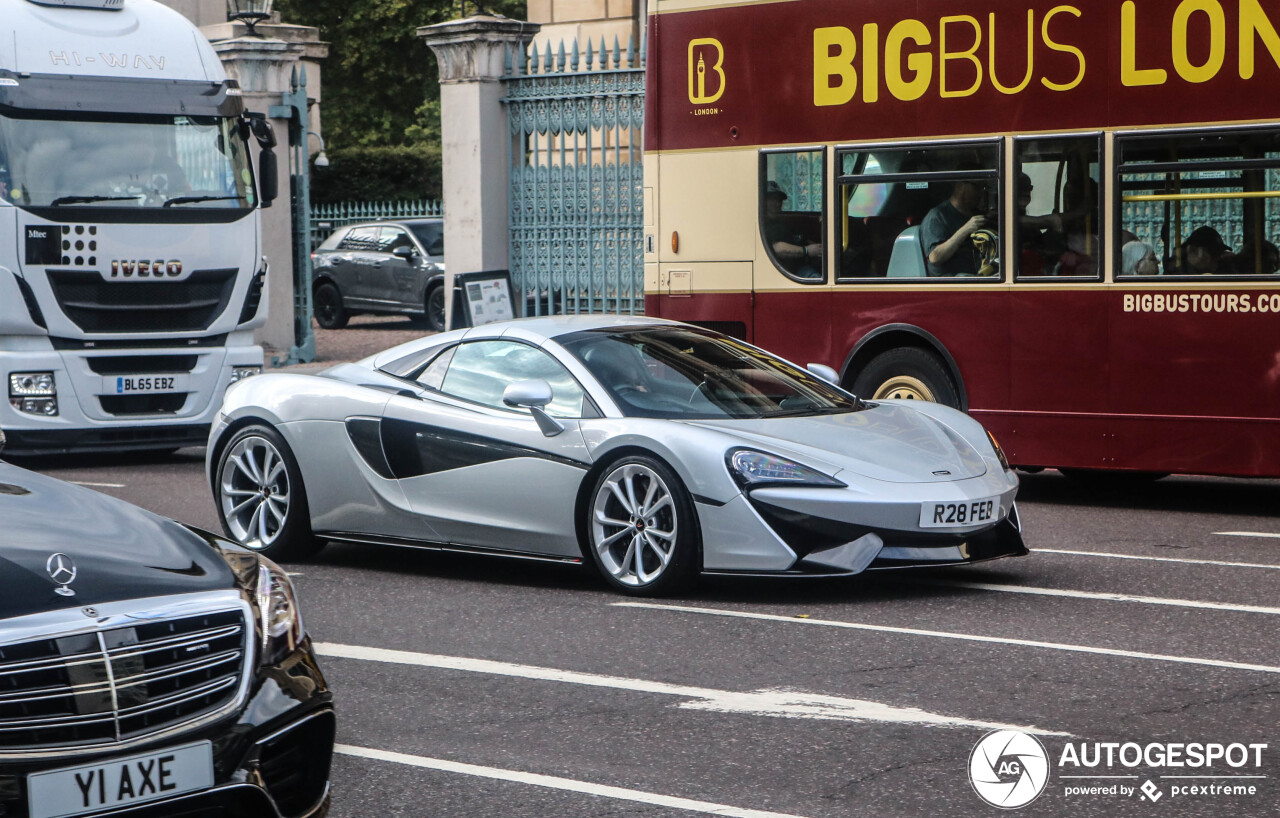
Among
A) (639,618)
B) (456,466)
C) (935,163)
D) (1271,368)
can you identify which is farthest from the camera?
(935,163)

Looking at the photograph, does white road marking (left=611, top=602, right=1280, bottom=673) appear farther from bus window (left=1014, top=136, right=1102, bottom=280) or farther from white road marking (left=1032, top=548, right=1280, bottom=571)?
bus window (left=1014, top=136, right=1102, bottom=280)

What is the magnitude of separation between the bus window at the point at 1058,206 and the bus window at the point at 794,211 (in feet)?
4.72

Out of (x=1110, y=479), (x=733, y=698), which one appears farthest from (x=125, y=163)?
(x=733, y=698)

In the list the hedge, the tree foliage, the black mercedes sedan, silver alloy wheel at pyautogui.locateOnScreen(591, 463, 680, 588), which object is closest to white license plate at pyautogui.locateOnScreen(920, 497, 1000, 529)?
silver alloy wheel at pyautogui.locateOnScreen(591, 463, 680, 588)

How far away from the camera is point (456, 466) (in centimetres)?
845

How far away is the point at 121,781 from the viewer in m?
3.79

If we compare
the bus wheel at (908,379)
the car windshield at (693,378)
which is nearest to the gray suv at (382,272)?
the bus wheel at (908,379)

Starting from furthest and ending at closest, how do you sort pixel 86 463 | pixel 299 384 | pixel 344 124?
1. pixel 344 124
2. pixel 86 463
3. pixel 299 384

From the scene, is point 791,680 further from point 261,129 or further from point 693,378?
point 261,129

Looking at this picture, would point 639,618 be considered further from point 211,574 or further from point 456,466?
point 211,574

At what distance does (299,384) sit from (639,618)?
2.64 meters

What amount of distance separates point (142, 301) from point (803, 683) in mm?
8389

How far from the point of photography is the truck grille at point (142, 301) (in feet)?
42.4

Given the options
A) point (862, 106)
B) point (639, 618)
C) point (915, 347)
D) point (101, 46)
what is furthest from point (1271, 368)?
point (101, 46)
